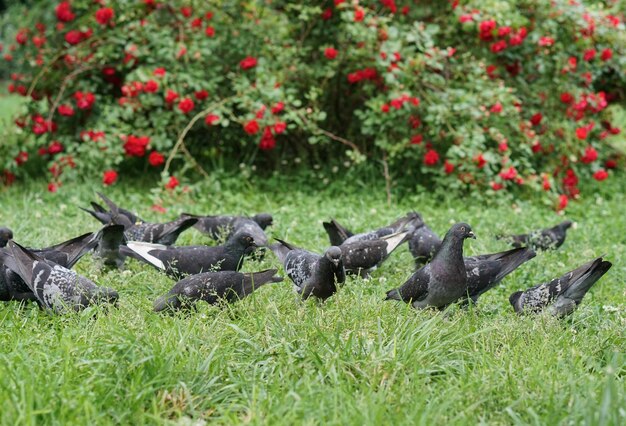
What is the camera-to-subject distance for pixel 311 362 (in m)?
3.75

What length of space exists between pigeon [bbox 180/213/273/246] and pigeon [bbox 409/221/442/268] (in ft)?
3.66

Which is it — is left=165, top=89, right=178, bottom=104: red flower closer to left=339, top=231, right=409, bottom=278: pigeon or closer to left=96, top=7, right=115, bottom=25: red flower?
left=96, top=7, right=115, bottom=25: red flower

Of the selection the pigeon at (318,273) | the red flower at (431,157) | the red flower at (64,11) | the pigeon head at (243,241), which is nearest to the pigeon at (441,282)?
the pigeon at (318,273)

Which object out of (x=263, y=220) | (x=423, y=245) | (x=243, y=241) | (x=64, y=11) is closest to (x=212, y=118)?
(x=263, y=220)

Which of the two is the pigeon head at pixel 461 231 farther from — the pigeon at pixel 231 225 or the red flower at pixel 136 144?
the red flower at pixel 136 144

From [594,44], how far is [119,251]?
5994mm

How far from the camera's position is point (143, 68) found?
27.0ft

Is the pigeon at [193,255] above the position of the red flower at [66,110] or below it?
above

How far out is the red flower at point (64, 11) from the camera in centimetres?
866

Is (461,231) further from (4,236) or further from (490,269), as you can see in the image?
(4,236)

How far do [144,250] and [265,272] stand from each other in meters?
1.00

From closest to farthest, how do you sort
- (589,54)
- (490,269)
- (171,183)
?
(490,269), (171,183), (589,54)

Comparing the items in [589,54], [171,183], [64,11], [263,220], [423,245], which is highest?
[589,54]

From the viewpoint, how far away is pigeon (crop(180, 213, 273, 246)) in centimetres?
595
